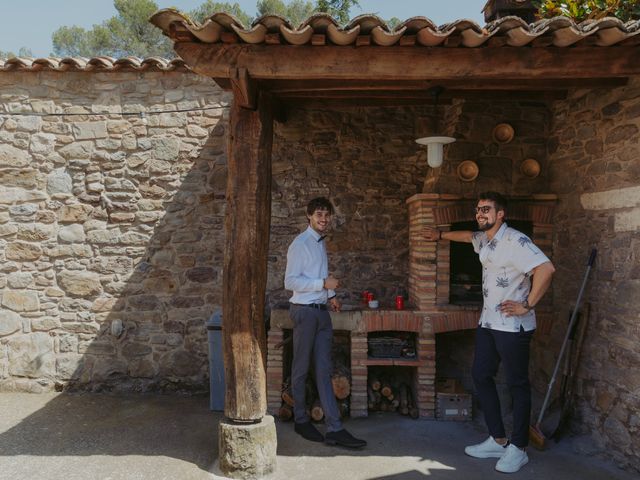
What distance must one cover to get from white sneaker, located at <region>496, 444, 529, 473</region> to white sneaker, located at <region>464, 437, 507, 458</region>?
157mm

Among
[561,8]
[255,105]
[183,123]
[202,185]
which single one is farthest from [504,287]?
[183,123]

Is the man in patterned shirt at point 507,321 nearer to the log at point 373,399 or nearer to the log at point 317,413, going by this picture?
the log at point 373,399

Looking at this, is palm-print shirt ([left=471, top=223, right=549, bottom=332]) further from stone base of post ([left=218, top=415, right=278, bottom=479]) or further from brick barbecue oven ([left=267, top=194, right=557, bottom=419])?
stone base of post ([left=218, top=415, right=278, bottom=479])

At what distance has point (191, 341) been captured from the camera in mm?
5527

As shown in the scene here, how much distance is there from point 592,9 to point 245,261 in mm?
3881

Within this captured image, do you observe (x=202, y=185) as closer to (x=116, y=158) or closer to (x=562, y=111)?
(x=116, y=158)

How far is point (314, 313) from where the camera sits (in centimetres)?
412

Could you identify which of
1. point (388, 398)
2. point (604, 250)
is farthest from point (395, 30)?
point (388, 398)

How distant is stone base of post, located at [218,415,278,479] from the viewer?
3.54m

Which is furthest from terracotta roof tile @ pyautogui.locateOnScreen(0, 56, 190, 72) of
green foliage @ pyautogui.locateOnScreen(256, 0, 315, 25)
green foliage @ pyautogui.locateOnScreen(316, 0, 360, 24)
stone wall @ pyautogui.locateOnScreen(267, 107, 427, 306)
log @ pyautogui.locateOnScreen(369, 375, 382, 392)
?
green foliage @ pyautogui.locateOnScreen(256, 0, 315, 25)

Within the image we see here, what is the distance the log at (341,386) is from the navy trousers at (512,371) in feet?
4.49

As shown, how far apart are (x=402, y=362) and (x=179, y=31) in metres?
3.50

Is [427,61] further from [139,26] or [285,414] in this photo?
[139,26]

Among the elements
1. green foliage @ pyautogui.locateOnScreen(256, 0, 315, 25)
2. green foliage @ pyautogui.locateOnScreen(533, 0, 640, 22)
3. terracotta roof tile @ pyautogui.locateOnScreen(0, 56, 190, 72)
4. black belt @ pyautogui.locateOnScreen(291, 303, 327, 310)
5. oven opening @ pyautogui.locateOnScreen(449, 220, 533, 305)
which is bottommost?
black belt @ pyautogui.locateOnScreen(291, 303, 327, 310)
